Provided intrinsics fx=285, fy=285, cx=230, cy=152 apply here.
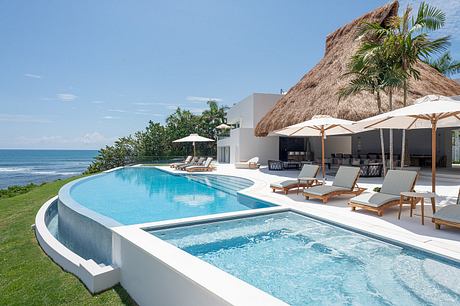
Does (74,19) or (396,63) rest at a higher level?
(74,19)

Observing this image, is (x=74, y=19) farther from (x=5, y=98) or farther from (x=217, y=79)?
(x=5, y=98)

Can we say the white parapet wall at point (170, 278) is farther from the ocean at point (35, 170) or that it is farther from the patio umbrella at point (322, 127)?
the ocean at point (35, 170)

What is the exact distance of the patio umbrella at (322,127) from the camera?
939cm

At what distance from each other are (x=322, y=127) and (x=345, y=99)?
377 cm

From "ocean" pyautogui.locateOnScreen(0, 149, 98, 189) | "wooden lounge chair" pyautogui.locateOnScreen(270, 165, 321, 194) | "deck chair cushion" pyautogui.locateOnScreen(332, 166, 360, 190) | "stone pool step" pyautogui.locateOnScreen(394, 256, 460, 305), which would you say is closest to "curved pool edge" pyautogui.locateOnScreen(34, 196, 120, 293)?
"stone pool step" pyautogui.locateOnScreen(394, 256, 460, 305)

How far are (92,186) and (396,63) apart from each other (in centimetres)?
1277

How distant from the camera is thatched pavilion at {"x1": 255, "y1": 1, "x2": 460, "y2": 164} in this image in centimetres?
1252

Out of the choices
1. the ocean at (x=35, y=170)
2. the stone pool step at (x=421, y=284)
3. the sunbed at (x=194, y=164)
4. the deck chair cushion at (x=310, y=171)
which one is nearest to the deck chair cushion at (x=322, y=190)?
the deck chair cushion at (x=310, y=171)

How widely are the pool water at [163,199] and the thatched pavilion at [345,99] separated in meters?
4.87

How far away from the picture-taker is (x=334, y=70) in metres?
15.7

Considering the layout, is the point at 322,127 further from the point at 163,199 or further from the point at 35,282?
the point at 35,282

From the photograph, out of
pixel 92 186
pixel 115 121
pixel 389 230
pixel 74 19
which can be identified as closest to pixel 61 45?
pixel 74 19

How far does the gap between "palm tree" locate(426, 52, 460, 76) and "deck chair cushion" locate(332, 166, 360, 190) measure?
1435 centimetres

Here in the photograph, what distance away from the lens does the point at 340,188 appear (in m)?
7.62
